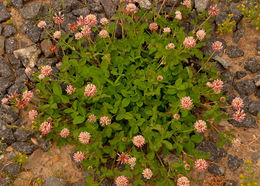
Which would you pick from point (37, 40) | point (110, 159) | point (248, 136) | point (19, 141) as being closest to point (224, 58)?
point (248, 136)

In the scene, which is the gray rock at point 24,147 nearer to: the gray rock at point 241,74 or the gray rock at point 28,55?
the gray rock at point 28,55

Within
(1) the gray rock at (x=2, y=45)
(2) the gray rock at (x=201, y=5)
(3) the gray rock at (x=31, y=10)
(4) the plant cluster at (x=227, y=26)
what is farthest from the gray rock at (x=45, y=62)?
(4) the plant cluster at (x=227, y=26)

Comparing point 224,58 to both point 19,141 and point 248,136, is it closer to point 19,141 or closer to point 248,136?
point 248,136

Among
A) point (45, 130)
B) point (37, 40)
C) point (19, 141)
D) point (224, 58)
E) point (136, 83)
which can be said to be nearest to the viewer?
point (45, 130)

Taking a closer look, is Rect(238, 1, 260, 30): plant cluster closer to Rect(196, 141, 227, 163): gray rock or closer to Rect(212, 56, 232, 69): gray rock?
Rect(212, 56, 232, 69): gray rock

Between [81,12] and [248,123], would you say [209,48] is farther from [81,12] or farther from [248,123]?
[81,12]

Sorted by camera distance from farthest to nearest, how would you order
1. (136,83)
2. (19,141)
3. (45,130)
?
(19,141) → (136,83) → (45,130)

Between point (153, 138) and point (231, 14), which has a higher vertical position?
point (231, 14)

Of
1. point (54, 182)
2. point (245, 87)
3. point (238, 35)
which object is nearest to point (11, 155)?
point (54, 182)
